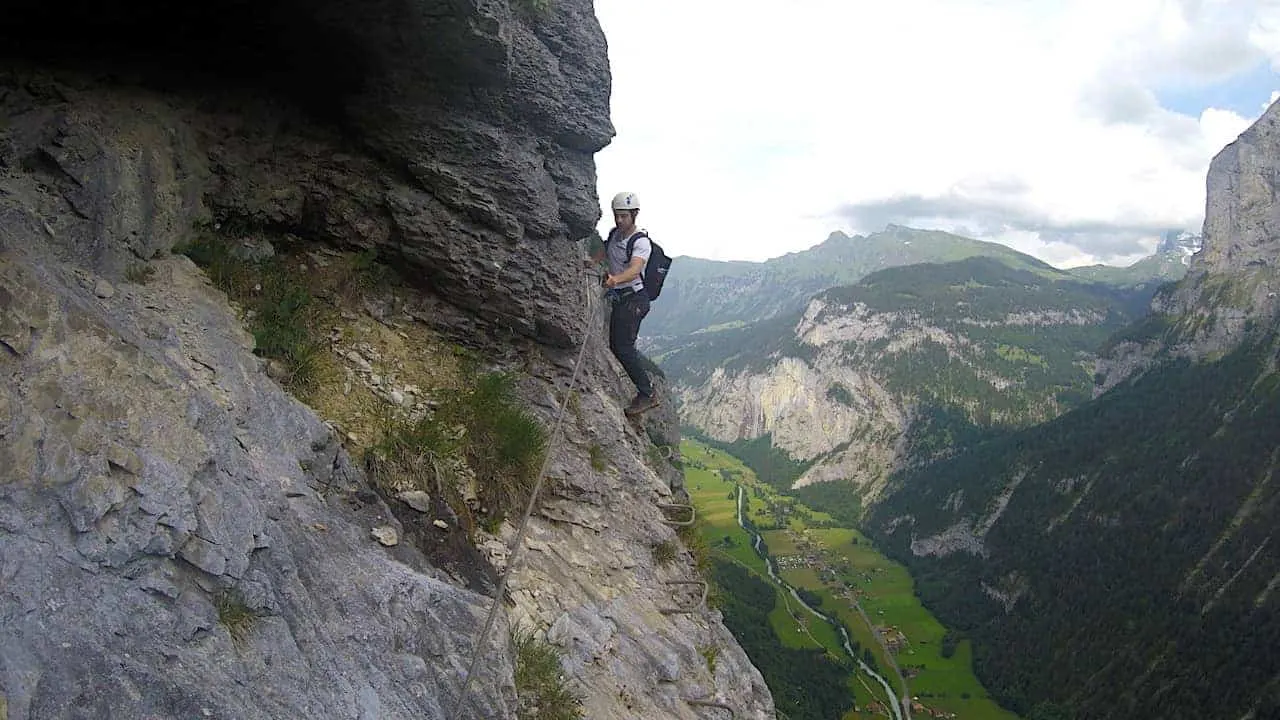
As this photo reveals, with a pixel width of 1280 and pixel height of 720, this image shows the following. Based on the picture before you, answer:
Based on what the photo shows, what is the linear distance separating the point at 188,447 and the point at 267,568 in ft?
3.54

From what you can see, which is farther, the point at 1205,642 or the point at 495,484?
the point at 1205,642

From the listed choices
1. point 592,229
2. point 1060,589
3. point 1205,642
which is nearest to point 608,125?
point 592,229

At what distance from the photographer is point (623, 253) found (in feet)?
34.6

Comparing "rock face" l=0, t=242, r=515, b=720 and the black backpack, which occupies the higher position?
the black backpack

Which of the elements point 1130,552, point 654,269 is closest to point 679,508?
point 654,269

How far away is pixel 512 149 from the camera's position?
9992 millimetres

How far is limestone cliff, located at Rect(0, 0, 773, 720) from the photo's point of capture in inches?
163

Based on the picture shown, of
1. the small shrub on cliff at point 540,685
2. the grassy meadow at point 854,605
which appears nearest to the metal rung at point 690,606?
the small shrub on cliff at point 540,685

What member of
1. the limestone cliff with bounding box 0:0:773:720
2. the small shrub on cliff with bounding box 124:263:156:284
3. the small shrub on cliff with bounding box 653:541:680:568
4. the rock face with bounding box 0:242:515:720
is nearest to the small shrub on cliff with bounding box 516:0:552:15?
the limestone cliff with bounding box 0:0:773:720

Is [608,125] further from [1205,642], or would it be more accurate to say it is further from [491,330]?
[1205,642]

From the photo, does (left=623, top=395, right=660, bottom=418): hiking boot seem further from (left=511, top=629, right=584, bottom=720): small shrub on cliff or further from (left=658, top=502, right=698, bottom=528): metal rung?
(left=511, top=629, right=584, bottom=720): small shrub on cliff

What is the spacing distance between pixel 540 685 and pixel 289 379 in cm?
413

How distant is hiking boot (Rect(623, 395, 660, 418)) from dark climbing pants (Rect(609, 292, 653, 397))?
83 centimetres

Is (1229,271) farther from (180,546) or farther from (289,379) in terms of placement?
(180,546)
